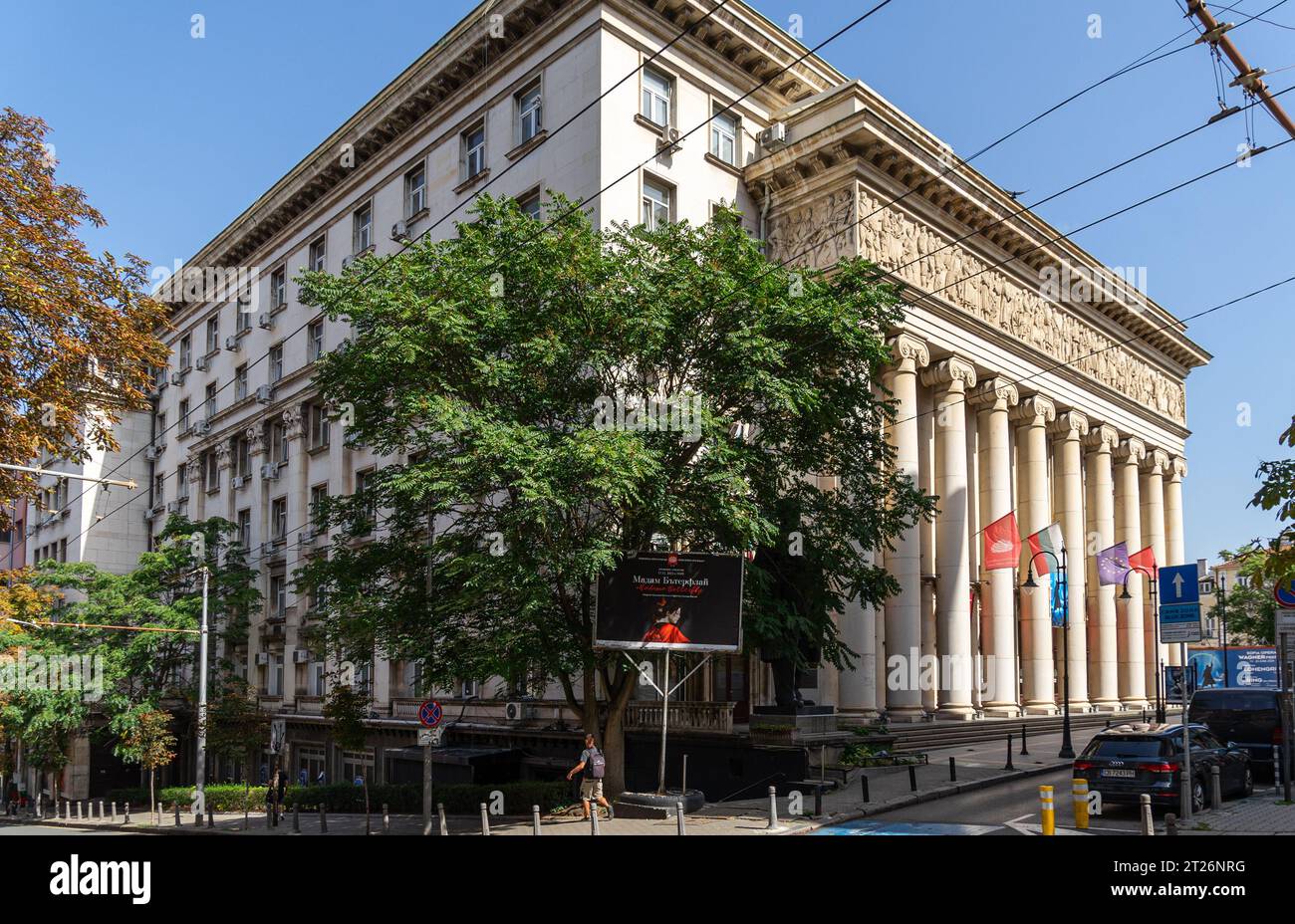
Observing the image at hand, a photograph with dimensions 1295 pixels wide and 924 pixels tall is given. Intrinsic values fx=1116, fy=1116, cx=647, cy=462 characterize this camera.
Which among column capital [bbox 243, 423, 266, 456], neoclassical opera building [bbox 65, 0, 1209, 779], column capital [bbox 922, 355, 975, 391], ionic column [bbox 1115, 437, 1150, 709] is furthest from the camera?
ionic column [bbox 1115, 437, 1150, 709]

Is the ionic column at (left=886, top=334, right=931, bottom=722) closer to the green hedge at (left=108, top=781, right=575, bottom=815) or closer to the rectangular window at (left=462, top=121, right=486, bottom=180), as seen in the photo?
the green hedge at (left=108, top=781, right=575, bottom=815)

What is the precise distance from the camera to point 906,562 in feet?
121

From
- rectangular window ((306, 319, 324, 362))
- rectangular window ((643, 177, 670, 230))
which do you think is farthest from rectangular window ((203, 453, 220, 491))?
rectangular window ((643, 177, 670, 230))

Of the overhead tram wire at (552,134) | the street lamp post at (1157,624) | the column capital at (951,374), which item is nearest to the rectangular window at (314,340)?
the overhead tram wire at (552,134)

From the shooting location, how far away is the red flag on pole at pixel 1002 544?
35.0m

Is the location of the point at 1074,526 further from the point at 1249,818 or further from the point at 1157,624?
the point at 1249,818

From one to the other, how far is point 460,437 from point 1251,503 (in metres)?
14.4

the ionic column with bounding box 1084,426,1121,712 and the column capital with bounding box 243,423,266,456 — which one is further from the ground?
the column capital with bounding box 243,423,266,456

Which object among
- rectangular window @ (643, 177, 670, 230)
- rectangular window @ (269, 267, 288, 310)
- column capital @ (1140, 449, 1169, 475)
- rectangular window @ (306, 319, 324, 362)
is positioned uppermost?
rectangular window @ (269, 267, 288, 310)

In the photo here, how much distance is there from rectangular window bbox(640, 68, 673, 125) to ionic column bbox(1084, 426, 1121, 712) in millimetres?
26093

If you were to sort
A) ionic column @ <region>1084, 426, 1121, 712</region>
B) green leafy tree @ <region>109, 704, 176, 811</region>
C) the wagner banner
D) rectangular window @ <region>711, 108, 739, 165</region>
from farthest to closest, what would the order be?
ionic column @ <region>1084, 426, 1121, 712</region>
green leafy tree @ <region>109, 704, 176, 811</region>
rectangular window @ <region>711, 108, 739, 165</region>
the wagner banner

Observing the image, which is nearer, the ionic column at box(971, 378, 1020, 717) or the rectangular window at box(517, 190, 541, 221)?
the rectangular window at box(517, 190, 541, 221)

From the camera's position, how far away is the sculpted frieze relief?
36.5 meters
